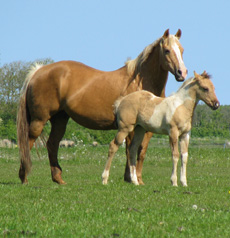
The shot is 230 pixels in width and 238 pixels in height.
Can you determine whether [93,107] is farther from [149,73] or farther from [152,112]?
[152,112]

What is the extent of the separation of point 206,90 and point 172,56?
991mm

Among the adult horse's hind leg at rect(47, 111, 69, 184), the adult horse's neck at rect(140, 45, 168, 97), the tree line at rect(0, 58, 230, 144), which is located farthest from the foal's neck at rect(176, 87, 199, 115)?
the tree line at rect(0, 58, 230, 144)

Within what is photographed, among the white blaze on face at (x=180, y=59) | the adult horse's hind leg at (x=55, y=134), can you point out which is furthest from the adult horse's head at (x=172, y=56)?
the adult horse's hind leg at (x=55, y=134)

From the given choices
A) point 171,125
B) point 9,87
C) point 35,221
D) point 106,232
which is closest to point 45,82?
point 171,125

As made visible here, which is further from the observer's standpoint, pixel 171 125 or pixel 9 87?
pixel 9 87

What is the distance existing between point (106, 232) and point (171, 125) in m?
3.98

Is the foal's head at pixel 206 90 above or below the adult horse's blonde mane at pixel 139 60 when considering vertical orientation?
below

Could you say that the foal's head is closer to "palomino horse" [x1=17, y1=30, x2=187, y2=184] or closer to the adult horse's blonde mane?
"palomino horse" [x1=17, y1=30, x2=187, y2=184]

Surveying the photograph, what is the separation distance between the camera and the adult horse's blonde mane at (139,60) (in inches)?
383

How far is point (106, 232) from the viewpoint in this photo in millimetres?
5180

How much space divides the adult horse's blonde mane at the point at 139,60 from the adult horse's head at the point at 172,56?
30cm

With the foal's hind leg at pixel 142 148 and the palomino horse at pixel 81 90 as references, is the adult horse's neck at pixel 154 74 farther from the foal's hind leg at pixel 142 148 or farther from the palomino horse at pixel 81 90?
the foal's hind leg at pixel 142 148

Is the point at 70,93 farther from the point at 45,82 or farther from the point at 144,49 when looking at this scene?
the point at 144,49

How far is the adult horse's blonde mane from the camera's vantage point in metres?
9.73
